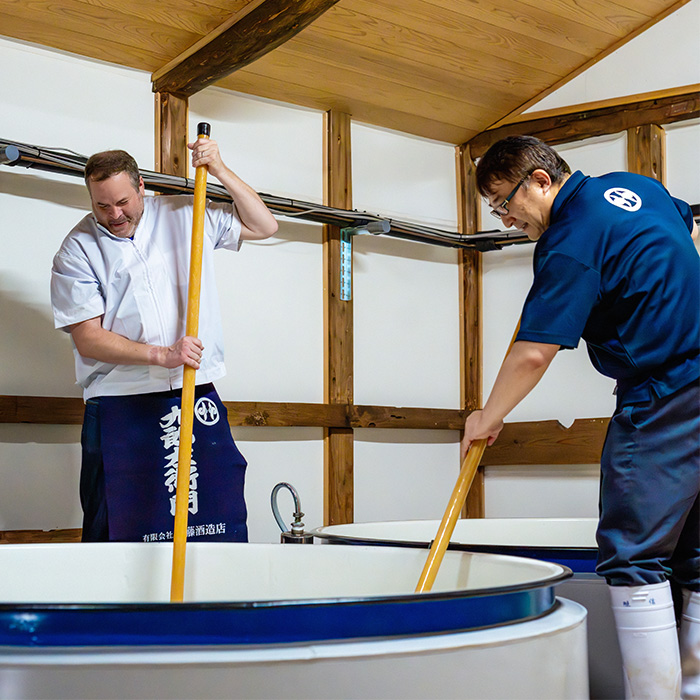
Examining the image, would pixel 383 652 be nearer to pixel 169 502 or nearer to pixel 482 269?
pixel 169 502

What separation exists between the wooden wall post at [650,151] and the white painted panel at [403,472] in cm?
171

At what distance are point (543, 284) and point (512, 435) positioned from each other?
9.95ft

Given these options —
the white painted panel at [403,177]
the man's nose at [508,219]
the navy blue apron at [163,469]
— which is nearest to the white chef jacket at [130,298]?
the navy blue apron at [163,469]

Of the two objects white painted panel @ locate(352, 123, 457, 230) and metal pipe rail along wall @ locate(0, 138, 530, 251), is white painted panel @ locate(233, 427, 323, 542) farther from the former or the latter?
white painted panel @ locate(352, 123, 457, 230)

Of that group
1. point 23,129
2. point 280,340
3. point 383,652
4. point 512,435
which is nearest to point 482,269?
point 512,435

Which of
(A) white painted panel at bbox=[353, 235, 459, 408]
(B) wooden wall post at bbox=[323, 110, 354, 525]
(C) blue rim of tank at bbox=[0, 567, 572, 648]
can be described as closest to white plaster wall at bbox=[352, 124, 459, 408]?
(A) white painted panel at bbox=[353, 235, 459, 408]

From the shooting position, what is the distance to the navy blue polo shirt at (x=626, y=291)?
1.75 m

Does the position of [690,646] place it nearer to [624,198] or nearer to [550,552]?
[550,552]

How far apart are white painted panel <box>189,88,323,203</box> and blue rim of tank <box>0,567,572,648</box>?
10.3 feet

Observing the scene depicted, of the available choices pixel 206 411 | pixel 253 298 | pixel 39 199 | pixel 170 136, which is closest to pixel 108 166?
pixel 206 411

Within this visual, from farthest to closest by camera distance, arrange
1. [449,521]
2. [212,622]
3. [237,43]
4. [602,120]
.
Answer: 1. [602,120]
2. [237,43]
3. [449,521]
4. [212,622]

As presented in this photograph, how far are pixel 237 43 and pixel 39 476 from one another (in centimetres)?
187

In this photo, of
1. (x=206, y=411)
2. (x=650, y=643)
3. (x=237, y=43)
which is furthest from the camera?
(x=237, y=43)

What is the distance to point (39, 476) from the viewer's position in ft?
11.4
